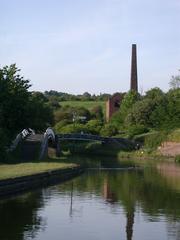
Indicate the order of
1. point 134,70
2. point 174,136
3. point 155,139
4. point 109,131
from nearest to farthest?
point 174,136 → point 155,139 → point 109,131 → point 134,70

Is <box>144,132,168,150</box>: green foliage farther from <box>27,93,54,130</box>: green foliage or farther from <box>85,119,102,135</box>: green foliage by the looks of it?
<box>27,93,54,130</box>: green foliage

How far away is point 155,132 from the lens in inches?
4717

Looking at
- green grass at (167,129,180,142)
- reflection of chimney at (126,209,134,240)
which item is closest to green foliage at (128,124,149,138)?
green grass at (167,129,180,142)

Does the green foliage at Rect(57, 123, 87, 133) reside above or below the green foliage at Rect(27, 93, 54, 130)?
above

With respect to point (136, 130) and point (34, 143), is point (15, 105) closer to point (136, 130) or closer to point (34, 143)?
point (34, 143)

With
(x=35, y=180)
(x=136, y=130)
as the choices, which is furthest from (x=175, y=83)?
(x=35, y=180)

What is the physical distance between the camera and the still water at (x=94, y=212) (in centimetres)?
2723

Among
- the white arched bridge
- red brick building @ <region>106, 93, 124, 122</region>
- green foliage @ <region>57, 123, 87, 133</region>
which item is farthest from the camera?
red brick building @ <region>106, 93, 124, 122</region>

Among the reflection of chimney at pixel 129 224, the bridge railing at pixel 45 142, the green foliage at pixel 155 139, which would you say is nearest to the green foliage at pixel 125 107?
the green foliage at pixel 155 139

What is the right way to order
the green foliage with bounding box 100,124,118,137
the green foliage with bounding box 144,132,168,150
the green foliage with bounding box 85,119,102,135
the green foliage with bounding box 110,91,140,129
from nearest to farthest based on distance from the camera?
the green foliage with bounding box 144,132,168,150
the green foliage with bounding box 100,124,118,137
the green foliage with bounding box 85,119,102,135
the green foliage with bounding box 110,91,140,129

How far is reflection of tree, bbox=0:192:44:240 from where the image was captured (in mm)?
26888

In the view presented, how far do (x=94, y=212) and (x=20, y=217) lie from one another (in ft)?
15.1

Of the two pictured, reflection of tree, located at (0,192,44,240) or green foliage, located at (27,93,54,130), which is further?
green foliage, located at (27,93,54,130)

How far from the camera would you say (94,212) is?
34094 millimetres
